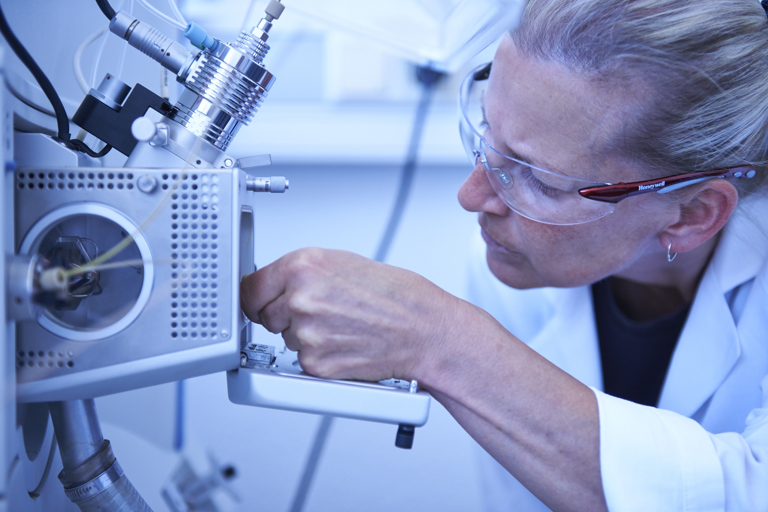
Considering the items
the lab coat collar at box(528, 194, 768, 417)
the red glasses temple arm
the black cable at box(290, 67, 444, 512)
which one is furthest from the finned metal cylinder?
the black cable at box(290, 67, 444, 512)

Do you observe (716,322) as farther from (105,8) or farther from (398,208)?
(105,8)

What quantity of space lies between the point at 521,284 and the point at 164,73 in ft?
1.83

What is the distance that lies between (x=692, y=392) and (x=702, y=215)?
0.94ft

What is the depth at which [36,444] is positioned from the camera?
0.50 metres

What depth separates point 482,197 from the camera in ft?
2.38

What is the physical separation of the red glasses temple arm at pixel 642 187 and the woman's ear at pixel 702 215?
23 millimetres

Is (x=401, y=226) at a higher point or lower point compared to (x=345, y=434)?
higher

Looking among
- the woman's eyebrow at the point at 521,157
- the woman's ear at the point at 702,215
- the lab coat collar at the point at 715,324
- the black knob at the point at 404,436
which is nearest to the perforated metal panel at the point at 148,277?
the black knob at the point at 404,436

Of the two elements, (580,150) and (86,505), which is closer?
(86,505)

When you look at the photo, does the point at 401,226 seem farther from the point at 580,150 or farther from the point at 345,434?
the point at 580,150

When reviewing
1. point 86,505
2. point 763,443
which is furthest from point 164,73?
point 763,443

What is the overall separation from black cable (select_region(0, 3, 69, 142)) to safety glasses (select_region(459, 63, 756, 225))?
0.47 metres

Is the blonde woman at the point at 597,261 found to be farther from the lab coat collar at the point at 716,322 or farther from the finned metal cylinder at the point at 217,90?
the finned metal cylinder at the point at 217,90

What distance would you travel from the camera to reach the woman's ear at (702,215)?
68 cm
